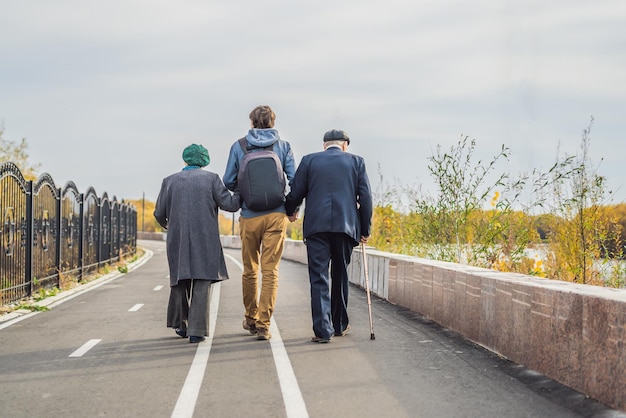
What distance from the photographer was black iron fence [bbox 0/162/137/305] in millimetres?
12984

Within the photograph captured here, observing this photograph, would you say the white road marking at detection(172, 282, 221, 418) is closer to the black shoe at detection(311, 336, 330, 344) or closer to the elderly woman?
the elderly woman

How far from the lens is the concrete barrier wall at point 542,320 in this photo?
5.57 metres

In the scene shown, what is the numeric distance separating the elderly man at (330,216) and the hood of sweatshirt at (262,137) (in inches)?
15.9

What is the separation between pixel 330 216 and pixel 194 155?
1.63 m

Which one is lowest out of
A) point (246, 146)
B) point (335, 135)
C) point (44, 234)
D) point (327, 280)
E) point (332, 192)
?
point (327, 280)

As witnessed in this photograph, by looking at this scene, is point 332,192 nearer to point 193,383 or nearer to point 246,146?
point 246,146

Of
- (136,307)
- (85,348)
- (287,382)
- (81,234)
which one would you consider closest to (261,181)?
(85,348)

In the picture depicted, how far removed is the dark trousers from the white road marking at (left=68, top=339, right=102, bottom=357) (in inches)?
90.1

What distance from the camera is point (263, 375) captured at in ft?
21.9

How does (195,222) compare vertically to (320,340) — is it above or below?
above

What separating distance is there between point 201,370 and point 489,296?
3025 millimetres

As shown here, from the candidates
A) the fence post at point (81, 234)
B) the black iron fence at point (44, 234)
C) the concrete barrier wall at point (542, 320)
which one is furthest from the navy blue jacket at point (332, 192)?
the fence post at point (81, 234)

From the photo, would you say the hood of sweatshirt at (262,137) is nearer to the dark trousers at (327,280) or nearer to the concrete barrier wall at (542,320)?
the dark trousers at (327,280)

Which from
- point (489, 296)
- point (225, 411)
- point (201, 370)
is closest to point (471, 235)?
point (489, 296)
